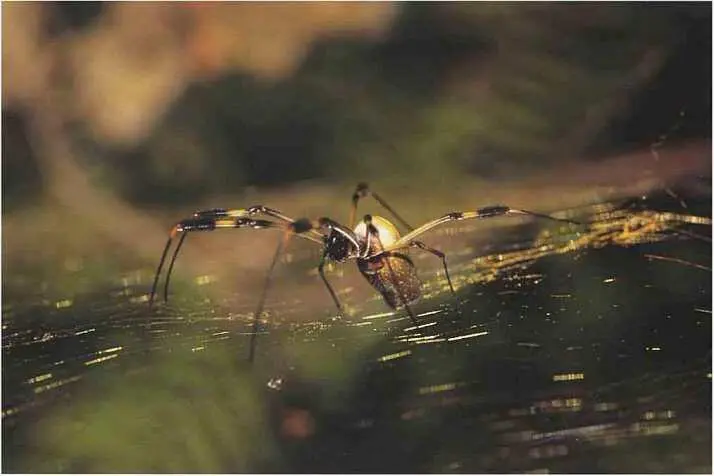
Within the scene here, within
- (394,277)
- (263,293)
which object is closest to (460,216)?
(394,277)

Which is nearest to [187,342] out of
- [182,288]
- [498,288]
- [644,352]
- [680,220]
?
[182,288]

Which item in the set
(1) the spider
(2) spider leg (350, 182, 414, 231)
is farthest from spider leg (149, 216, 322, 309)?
(2) spider leg (350, 182, 414, 231)

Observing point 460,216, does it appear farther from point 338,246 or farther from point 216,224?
point 216,224

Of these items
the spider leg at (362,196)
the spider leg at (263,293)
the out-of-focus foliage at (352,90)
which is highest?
the out-of-focus foliage at (352,90)

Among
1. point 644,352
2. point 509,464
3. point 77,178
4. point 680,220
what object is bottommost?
point 509,464

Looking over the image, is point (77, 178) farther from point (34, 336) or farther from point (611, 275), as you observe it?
point (611, 275)

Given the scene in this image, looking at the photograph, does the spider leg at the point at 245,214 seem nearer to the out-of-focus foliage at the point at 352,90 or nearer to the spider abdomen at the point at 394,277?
the spider abdomen at the point at 394,277

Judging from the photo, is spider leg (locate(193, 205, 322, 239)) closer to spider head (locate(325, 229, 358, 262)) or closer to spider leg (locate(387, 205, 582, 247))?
spider head (locate(325, 229, 358, 262))

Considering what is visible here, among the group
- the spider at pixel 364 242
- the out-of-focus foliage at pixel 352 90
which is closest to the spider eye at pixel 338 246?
the spider at pixel 364 242
